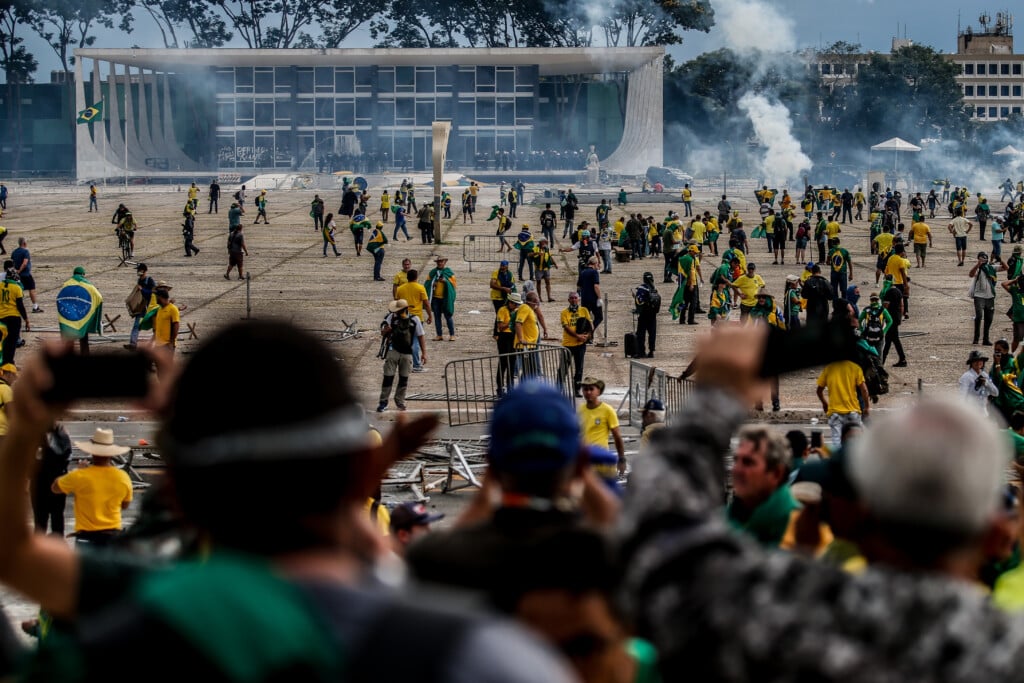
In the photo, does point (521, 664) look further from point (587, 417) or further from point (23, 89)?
point (23, 89)

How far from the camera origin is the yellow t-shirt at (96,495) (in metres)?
8.74

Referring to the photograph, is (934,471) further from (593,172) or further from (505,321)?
(593,172)

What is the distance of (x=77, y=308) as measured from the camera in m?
17.9

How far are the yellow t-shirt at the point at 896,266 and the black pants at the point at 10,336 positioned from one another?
1345 cm

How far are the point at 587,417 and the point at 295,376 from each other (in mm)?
9488

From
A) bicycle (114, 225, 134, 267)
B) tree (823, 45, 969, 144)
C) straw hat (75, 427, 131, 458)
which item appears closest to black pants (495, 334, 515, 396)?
straw hat (75, 427, 131, 458)

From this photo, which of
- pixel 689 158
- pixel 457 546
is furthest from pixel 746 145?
pixel 457 546

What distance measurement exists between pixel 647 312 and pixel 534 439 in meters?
17.6

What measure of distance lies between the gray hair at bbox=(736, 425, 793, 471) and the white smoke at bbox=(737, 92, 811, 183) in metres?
89.4

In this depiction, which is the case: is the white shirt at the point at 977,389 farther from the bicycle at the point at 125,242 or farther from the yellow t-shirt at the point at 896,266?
the bicycle at the point at 125,242

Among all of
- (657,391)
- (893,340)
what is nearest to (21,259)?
(657,391)

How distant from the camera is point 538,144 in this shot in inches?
3883

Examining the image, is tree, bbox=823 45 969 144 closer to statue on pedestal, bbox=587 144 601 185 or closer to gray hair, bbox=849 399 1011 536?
statue on pedestal, bbox=587 144 601 185

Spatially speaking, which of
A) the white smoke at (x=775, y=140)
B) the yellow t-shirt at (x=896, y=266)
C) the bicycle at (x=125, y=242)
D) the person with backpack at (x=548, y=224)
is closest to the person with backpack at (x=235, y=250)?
the bicycle at (x=125, y=242)
